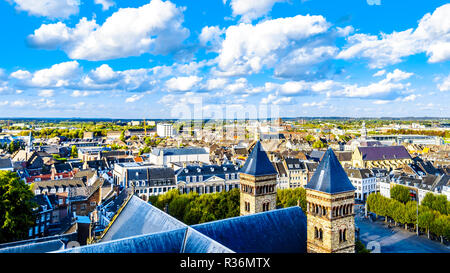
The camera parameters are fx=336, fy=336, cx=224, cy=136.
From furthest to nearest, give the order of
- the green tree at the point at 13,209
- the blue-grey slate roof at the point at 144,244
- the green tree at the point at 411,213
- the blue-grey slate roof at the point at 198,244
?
1. the green tree at the point at 411,213
2. the green tree at the point at 13,209
3. the blue-grey slate roof at the point at 198,244
4. the blue-grey slate roof at the point at 144,244

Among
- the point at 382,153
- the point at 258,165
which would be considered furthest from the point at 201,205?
the point at 382,153

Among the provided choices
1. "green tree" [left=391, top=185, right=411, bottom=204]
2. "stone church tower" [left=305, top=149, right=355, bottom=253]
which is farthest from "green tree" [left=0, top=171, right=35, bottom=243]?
"green tree" [left=391, top=185, right=411, bottom=204]

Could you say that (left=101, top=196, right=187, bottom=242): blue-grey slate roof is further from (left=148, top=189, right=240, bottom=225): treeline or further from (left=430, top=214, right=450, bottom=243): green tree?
(left=430, top=214, right=450, bottom=243): green tree

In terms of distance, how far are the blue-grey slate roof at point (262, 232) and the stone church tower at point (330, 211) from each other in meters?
1.53

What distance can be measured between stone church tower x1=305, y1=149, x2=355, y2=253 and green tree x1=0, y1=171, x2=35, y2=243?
32.8 metres

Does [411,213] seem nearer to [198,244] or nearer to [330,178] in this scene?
[330,178]

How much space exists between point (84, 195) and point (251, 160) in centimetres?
4299

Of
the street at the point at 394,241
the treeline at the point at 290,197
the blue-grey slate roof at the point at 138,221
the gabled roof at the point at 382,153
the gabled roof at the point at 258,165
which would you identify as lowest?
the street at the point at 394,241

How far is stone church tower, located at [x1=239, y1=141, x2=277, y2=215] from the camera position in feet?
118

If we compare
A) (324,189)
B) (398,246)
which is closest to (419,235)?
(398,246)

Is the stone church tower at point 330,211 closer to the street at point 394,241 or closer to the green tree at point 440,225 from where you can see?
the street at point 394,241

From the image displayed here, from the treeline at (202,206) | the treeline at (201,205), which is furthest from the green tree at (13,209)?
the treeline at (202,206)

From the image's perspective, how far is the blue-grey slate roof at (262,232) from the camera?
79.1 feet

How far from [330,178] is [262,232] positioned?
6.72 metres
